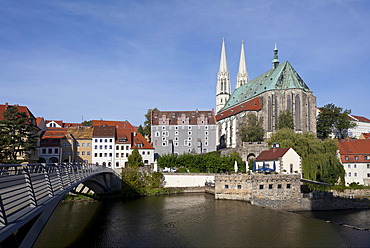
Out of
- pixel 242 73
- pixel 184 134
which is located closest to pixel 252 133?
pixel 184 134

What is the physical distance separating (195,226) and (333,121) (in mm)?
70501

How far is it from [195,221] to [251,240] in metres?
7.39

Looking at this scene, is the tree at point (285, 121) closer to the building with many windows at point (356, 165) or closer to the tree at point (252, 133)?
the tree at point (252, 133)

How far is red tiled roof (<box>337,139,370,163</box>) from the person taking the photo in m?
56.7

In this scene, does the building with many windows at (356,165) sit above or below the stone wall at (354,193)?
above

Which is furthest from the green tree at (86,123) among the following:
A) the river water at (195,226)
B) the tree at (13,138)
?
the river water at (195,226)

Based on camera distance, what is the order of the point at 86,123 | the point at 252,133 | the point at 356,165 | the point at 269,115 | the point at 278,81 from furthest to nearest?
1. the point at 86,123
2. the point at 278,81
3. the point at 269,115
4. the point at 252,133
5. the point at 356,165

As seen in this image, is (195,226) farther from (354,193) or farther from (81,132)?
(81,132)

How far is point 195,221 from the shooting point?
101ft

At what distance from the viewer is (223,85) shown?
422ft

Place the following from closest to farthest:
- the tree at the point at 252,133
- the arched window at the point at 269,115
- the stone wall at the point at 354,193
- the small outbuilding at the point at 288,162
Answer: the stone wall at the point at 354,193 → the small outbuilding at the point at 288,162 → the tree at the point at 252,133 → the arched window at the point at 269,115

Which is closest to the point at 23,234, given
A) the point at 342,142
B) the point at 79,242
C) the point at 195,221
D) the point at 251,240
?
the point at 79,242

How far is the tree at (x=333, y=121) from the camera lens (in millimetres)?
85062

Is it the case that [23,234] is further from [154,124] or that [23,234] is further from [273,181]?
[154,124]
